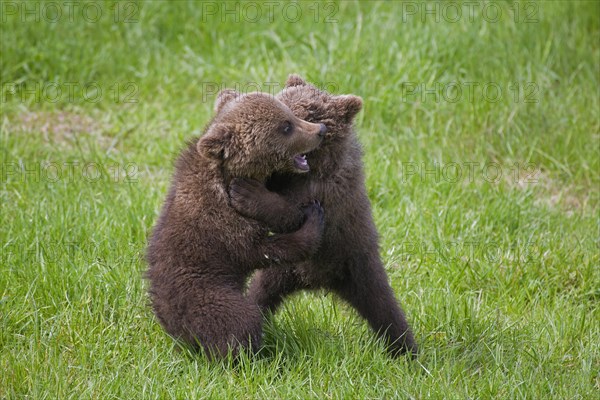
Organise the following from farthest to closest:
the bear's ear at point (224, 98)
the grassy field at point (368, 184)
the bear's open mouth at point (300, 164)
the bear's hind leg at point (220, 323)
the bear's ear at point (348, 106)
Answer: the bear's ear at point (224, 98) < the bear's ear at point (348, 106) < the bear's open mouth at point (300, 164) < the grassy field at point (368, 184) < the bear's hind leg at point (220, 323)

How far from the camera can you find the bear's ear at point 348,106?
530 centimetres

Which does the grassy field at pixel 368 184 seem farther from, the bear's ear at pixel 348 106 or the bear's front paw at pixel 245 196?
the bear's ear at pixel 348 106

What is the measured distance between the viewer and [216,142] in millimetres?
5051

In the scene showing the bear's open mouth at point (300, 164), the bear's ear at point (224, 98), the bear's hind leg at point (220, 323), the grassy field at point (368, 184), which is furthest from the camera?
the bear's ear at point (224, 98)

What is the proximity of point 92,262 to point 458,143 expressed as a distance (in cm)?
340

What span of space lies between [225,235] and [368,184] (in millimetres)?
2521

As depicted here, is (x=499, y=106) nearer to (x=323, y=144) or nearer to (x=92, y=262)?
(x=323, y=144)

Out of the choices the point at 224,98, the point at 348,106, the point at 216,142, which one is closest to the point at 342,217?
the point at 348,106

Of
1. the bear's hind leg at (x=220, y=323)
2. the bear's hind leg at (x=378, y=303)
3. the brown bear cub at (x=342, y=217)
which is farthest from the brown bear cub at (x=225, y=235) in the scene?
the bear's hind leg at (x=378, y=303)

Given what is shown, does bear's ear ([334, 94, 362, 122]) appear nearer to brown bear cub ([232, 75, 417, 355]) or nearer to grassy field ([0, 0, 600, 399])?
brown bear cub ([232, 75, 417, 355])

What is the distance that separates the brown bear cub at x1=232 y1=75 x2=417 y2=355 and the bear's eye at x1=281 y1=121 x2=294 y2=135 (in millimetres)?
225

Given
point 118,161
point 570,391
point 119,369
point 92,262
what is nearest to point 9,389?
point 119,369

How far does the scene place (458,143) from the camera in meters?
8.02

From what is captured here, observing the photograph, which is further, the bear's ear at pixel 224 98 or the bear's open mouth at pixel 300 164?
the bear's ear at pixel 224 98
